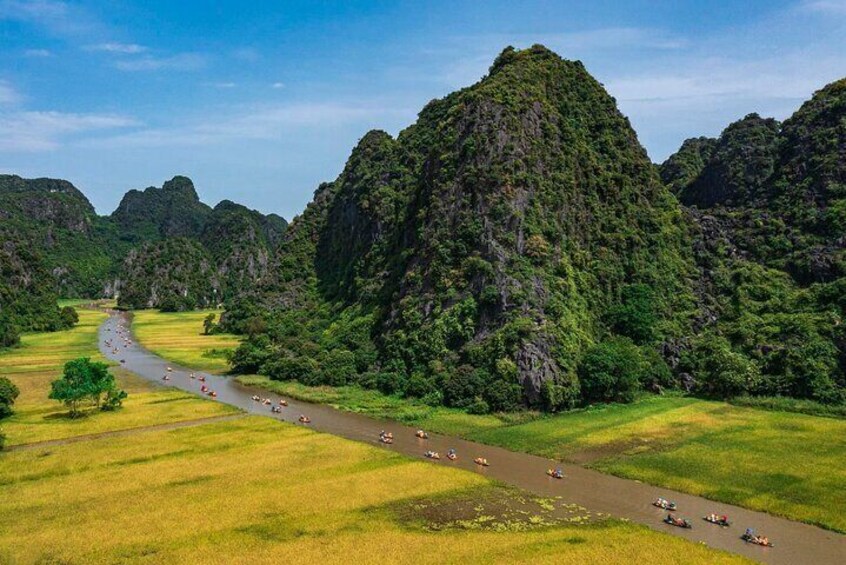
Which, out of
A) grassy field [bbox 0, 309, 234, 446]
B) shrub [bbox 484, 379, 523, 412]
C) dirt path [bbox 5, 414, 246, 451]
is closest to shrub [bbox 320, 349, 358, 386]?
grassy field [bbox 0, 309, 234, 446]

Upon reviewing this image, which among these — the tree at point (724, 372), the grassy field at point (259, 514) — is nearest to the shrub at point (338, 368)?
the grassy field at point (259, 514)

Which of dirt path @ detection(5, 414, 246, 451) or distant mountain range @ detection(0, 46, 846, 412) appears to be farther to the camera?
distant mountain range @ detection(0, 46, 846, 412)

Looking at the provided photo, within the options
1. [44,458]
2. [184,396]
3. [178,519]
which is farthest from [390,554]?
[184,396]

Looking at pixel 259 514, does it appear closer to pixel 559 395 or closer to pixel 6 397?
pixel 559 395

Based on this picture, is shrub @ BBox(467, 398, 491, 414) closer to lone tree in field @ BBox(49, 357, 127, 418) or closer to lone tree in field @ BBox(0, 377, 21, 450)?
lone tree in field @ BBox(49, 357, 127, 418)

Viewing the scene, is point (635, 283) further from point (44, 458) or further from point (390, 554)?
point (44, 458)

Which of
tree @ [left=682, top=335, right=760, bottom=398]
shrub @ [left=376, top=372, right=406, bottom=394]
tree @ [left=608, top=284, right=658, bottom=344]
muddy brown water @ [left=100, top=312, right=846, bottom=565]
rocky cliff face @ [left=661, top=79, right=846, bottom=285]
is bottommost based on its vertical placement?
muddy brown water @ [left=100, top=312, right=846, bottom=565]

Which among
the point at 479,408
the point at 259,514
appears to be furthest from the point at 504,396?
the point at 259,514
